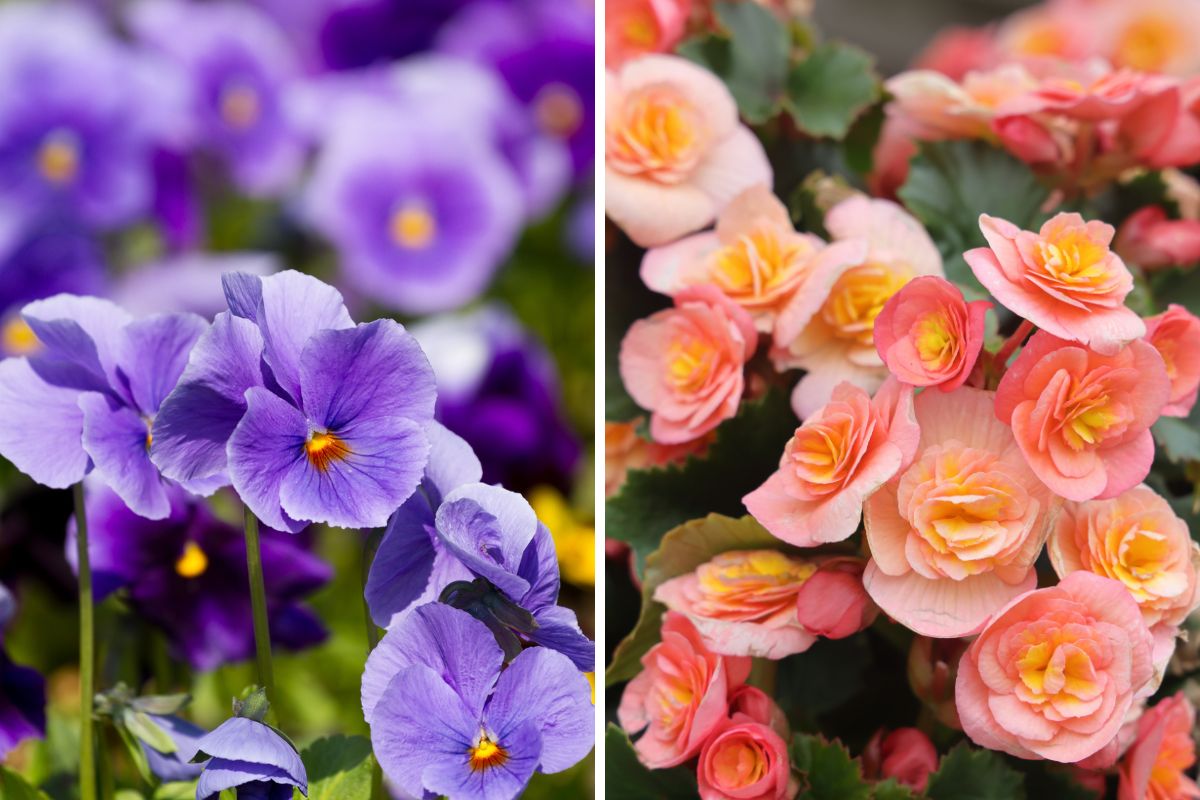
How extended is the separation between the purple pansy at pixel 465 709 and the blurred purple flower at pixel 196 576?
0.22m

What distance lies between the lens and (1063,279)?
1.90ft

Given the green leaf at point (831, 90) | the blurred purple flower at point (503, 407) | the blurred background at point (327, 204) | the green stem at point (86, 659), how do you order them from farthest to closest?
the blurred purple flower at point (503, 407), the blurred background at point (327, 204), the green leaf at point (831, 90), the green stem at point (86, 659)

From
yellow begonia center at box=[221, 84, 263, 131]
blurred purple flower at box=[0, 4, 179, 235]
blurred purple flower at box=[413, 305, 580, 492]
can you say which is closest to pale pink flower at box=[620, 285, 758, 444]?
blurred purple flower at box=[413, 305, 580, 492]

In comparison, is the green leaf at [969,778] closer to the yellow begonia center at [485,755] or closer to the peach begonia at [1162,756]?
the peach begonia at [1162,756]

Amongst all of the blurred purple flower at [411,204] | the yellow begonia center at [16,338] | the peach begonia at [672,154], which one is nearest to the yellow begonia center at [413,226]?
the blurred purple flower at [411,204]

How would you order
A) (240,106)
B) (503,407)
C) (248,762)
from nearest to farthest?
(248,762), (503,407), (240,106)

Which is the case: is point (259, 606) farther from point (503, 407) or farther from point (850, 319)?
point (503, 407)

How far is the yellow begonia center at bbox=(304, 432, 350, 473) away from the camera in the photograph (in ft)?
1.65

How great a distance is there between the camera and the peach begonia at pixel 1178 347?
657 mm

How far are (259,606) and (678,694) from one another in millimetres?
230

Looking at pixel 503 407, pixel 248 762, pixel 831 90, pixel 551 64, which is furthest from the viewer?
pixel 551 64

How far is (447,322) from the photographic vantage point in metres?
1.58

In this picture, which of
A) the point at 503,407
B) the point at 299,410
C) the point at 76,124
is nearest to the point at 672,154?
the point at 299,410

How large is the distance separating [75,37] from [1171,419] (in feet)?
4.68
